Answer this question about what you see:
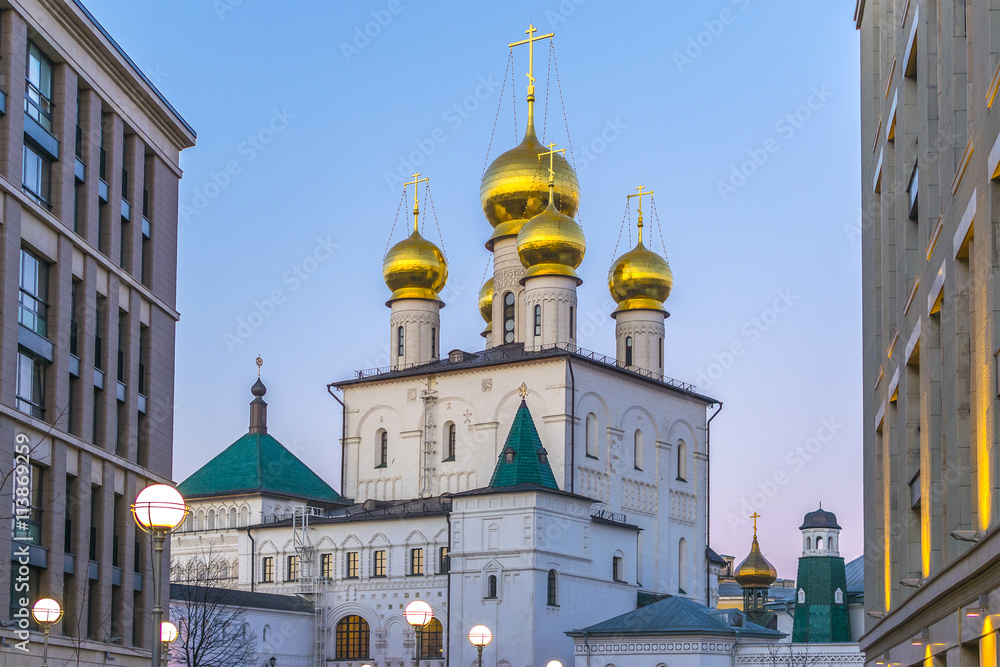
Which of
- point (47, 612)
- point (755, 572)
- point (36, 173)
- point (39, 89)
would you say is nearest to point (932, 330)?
point (47, 612)

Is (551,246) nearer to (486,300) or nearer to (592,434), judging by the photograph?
(592,434)

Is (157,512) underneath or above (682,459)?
underneath

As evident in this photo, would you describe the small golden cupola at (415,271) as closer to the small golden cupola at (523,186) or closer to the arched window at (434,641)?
the small golden cupola at (523,186)

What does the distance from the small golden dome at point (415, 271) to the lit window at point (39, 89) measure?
4004 cm

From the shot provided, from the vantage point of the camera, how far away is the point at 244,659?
55656 millimetres

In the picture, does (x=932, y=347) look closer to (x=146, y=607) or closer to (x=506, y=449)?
(x=146, y=607)

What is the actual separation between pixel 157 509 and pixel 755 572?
65.7m

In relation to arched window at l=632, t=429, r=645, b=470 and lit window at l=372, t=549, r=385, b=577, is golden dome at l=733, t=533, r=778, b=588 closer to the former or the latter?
arched window at l=632, t=429, r=645, b=470

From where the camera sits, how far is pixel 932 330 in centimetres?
1647

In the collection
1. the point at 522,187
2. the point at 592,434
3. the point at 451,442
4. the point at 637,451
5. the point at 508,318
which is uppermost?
the point at 522,187

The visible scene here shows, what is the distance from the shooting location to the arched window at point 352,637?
5966cm

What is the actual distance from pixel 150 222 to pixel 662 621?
93.2ft

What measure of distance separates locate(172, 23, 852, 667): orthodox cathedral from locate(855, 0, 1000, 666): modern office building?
31272 mm

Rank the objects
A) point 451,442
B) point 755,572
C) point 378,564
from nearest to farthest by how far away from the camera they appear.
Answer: point 378,564, point 451,442, point 755,572
